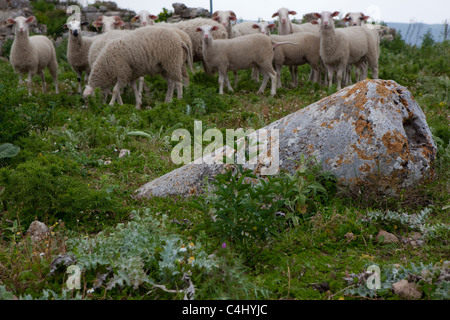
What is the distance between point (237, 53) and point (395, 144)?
7.28m

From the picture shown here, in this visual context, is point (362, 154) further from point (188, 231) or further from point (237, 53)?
point (237, 53)

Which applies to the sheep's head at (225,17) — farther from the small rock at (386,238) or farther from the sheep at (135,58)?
the small rock at (386,238)

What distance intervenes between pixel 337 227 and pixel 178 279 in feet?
4.69

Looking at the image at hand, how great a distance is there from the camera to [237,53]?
10.8 m

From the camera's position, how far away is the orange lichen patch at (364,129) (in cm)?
408

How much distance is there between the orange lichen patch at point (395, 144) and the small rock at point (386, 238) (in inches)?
32.4

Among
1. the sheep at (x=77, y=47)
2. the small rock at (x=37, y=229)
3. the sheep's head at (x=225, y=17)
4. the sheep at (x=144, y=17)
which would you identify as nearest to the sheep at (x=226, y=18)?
the sheep's head at (x=225, y=17)

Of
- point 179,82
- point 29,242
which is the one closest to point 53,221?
point 29,242

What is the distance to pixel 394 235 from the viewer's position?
356cm

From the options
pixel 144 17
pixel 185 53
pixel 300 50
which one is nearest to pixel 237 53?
pixel 185 53

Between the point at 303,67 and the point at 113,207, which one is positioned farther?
the point at 303,67

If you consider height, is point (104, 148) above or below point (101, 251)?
below
